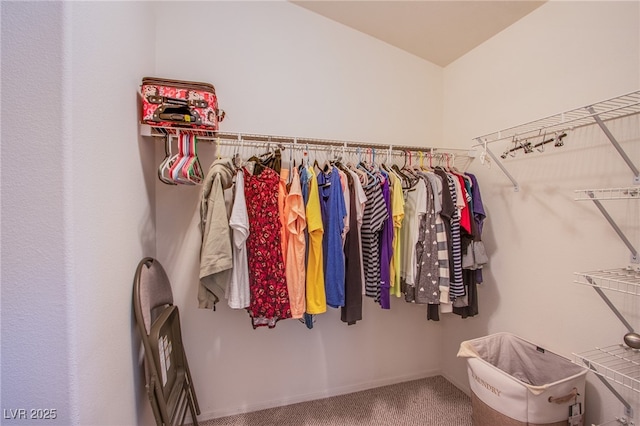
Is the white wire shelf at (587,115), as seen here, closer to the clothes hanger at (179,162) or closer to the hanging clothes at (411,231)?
the hanging clothes at (411,231)

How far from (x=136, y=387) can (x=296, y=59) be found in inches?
87.4

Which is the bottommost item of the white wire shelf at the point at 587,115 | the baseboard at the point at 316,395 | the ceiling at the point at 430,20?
the baseboard at the point at 316,395

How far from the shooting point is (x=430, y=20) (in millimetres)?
1856

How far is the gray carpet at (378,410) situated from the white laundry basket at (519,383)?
47cm

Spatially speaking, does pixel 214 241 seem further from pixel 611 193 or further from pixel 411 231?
pixel 611 193

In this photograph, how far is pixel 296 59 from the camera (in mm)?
1954

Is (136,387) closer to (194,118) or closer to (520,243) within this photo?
(194,118)

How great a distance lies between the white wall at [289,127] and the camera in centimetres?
177

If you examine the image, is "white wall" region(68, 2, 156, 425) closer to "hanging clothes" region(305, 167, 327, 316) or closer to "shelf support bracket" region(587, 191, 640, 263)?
"hanging clothes" region(305, 167, 327, 316)

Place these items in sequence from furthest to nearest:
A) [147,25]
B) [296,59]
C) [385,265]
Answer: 1. [296,59]
2. [385,265]
3. [147,25]

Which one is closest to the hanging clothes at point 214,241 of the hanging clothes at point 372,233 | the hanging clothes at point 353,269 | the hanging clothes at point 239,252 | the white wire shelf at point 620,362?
the hanging clothes at point 239,252

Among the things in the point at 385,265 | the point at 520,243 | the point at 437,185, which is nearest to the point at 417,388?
the point at 385,265

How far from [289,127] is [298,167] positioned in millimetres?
457

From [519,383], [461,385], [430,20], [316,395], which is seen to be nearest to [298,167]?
[430,20]
